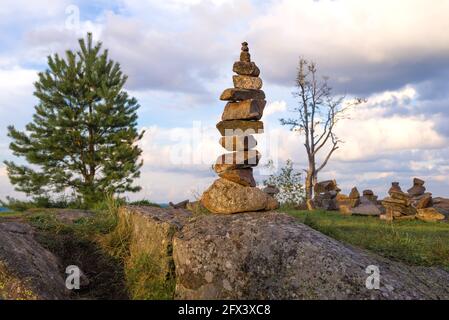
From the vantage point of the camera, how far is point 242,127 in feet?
31.1

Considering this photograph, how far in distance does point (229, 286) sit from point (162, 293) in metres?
1.26

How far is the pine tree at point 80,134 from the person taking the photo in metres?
25.8

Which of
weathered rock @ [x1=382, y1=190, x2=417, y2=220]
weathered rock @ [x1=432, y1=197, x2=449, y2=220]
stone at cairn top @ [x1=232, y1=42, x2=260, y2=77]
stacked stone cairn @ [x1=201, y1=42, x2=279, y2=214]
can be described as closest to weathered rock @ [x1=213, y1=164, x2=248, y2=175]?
stacked stone cairn @ [x1=201, y1=42, x2=279, y2=214]

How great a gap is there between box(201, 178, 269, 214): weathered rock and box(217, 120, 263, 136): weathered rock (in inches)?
38.7

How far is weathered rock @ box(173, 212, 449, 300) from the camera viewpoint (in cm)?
718

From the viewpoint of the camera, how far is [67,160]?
26.4 m

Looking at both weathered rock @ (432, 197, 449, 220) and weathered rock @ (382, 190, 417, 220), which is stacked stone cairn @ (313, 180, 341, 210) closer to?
weathered rock @ (382, 190, 417, 220)

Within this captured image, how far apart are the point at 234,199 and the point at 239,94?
2097mm

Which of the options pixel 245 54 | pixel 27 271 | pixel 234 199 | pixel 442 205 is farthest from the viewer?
pixel 442 205

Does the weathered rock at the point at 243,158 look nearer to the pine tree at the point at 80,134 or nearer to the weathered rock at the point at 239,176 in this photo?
the weathered rock at the point at 239,176

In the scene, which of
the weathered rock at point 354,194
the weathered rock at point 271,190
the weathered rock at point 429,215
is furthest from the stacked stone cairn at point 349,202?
the weathered rock at point 271,190

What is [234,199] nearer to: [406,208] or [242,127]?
[242,127]

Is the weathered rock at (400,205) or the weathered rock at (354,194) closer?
the weathered rock at (400,205)

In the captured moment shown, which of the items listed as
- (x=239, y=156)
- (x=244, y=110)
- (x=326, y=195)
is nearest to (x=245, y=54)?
(x=244, y=110)
